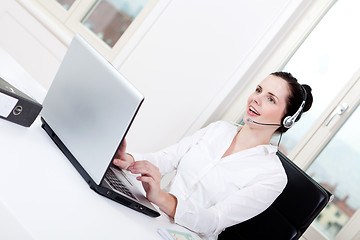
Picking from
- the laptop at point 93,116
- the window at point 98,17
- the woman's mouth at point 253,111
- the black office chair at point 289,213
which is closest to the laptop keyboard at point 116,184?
the laptop at point 93,116

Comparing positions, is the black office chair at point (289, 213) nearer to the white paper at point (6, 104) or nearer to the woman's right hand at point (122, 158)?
the woman's right hand at point (122, 158)

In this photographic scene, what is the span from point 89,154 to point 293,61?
1.73 m

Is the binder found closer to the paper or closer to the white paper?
the white paper

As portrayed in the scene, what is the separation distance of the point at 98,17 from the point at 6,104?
2291 millimetres

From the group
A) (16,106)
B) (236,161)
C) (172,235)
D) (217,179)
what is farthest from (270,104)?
Result: (16,106)

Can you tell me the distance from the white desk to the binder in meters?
0.03

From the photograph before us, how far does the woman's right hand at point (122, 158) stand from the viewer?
1.59 metres

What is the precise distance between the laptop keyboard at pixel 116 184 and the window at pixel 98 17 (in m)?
1.93

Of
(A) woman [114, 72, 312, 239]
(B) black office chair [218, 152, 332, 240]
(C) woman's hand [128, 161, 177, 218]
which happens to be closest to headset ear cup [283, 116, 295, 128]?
(A) woman [114, 72, 312, 239]

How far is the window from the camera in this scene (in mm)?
3342

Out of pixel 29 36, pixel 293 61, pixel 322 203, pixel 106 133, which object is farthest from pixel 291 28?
pixel 29 36

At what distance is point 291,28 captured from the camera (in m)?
2.63

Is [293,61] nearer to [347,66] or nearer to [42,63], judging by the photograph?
[347,66]

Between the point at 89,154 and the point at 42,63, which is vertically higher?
the point at 89,154
